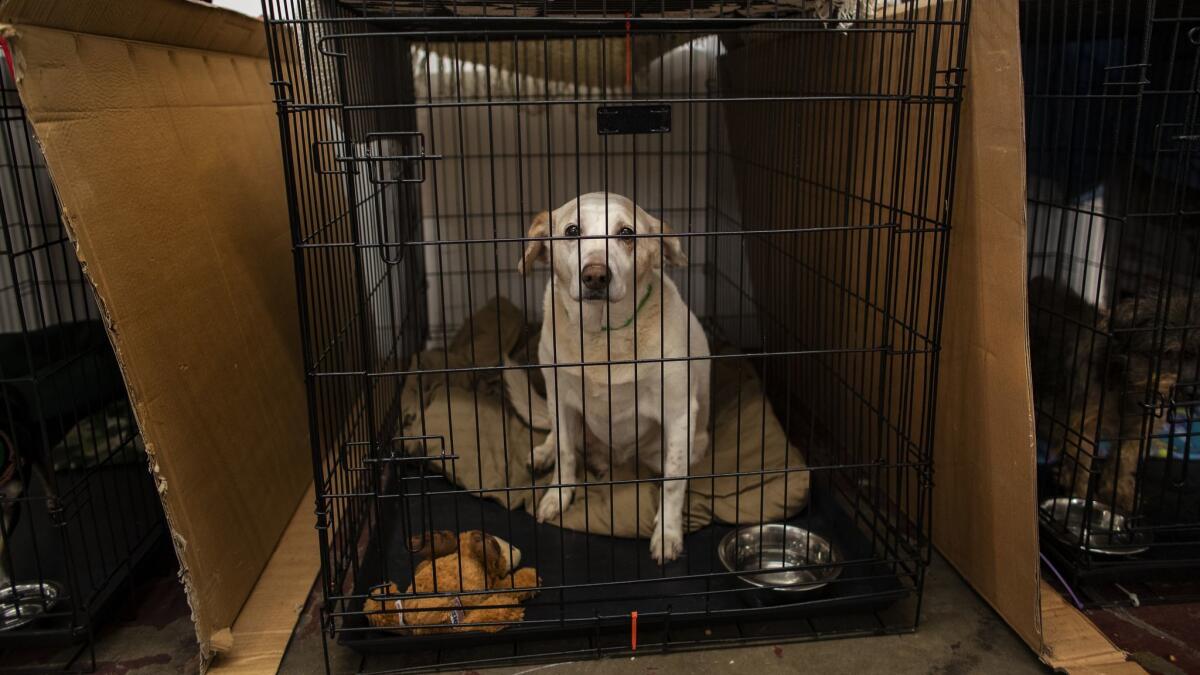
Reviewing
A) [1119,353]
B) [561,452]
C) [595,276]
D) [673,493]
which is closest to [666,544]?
[673,493]

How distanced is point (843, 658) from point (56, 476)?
2.24 metres

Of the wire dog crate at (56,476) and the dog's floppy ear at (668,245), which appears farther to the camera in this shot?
the dog's floppy ear at (668,245)

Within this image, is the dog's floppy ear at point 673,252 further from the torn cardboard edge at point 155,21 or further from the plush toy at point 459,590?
the torn cardboard edge at point 155,21

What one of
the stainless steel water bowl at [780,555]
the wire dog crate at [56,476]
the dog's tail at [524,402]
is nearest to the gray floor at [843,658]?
the stainless steel water bowl at [780,555]

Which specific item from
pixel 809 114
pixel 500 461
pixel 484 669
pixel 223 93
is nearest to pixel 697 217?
pixel 809 114

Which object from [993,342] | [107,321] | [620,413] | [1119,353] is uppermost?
[107,321]

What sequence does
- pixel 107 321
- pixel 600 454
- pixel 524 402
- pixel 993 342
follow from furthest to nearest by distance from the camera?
pixel 524 402
pixel 600 454
pixel 993 342
pixel 107 321

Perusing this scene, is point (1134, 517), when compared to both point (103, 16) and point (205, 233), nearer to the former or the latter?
point (205, 233)

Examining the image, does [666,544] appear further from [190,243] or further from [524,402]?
[190,243]

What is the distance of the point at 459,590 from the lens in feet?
7.97

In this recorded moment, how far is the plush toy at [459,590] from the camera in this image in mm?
2365

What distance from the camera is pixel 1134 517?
2.60 m

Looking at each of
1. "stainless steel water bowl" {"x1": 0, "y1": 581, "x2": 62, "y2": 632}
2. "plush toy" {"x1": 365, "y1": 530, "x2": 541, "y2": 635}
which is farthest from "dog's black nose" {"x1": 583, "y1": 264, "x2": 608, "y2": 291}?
"stainless steel water bowl" {"x1": 0, "y1": 581, "x2": 62, "y2": 632}

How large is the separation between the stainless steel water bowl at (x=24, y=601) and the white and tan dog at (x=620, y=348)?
4.76 ft
